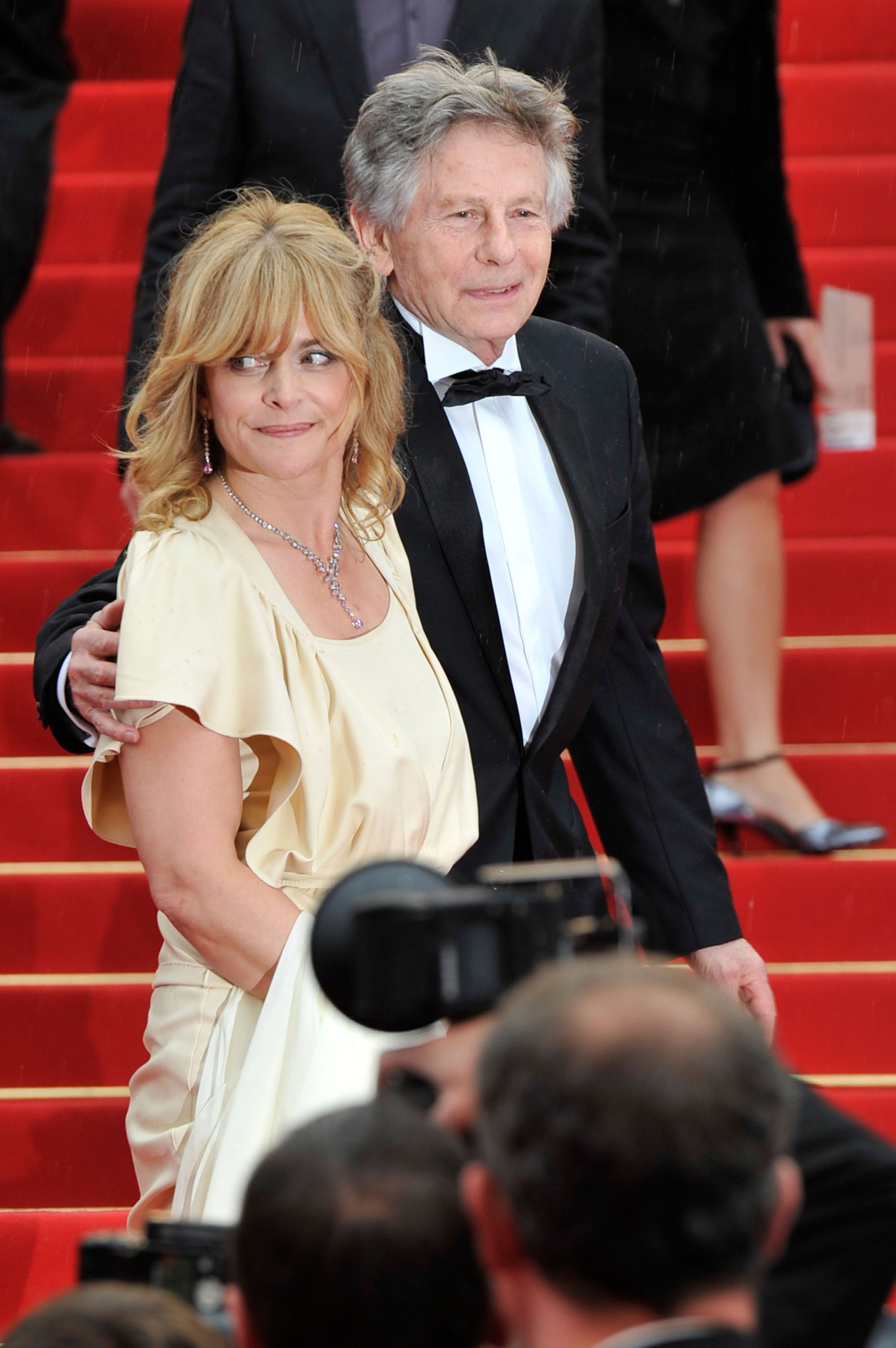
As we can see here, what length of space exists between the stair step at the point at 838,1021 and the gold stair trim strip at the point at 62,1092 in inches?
49.8

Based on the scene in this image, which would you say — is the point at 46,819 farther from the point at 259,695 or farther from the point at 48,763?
the point at 259,695

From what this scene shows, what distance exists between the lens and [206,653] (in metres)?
1.92

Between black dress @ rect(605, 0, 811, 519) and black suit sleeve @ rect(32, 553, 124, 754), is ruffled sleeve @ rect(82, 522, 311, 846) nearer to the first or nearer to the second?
black suit sleeve @ rect(32, 553, 124, 754)

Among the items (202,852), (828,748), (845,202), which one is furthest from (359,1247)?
(845,202)

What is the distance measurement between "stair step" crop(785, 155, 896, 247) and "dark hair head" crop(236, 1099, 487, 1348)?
4633 millimetres

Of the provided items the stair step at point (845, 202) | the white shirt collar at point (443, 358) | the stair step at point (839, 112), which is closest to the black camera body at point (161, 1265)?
the white shirt collar at point (443, 358)

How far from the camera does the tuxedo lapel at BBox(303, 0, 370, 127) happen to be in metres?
3.12

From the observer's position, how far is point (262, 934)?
6.12ft

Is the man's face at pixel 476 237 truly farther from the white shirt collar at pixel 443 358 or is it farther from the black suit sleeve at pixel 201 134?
the black suit sleeve at pixel 201 134

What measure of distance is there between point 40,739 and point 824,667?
1.77m

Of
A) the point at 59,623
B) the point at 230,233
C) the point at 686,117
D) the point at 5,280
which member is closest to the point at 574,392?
the point at 230,233

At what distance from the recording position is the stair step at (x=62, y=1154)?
3230mm

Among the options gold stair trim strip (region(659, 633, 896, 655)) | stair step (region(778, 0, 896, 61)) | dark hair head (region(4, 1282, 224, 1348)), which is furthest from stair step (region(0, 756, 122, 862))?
stair step (region(778, 0, 896, 61))

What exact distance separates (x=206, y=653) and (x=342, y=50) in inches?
65.3
